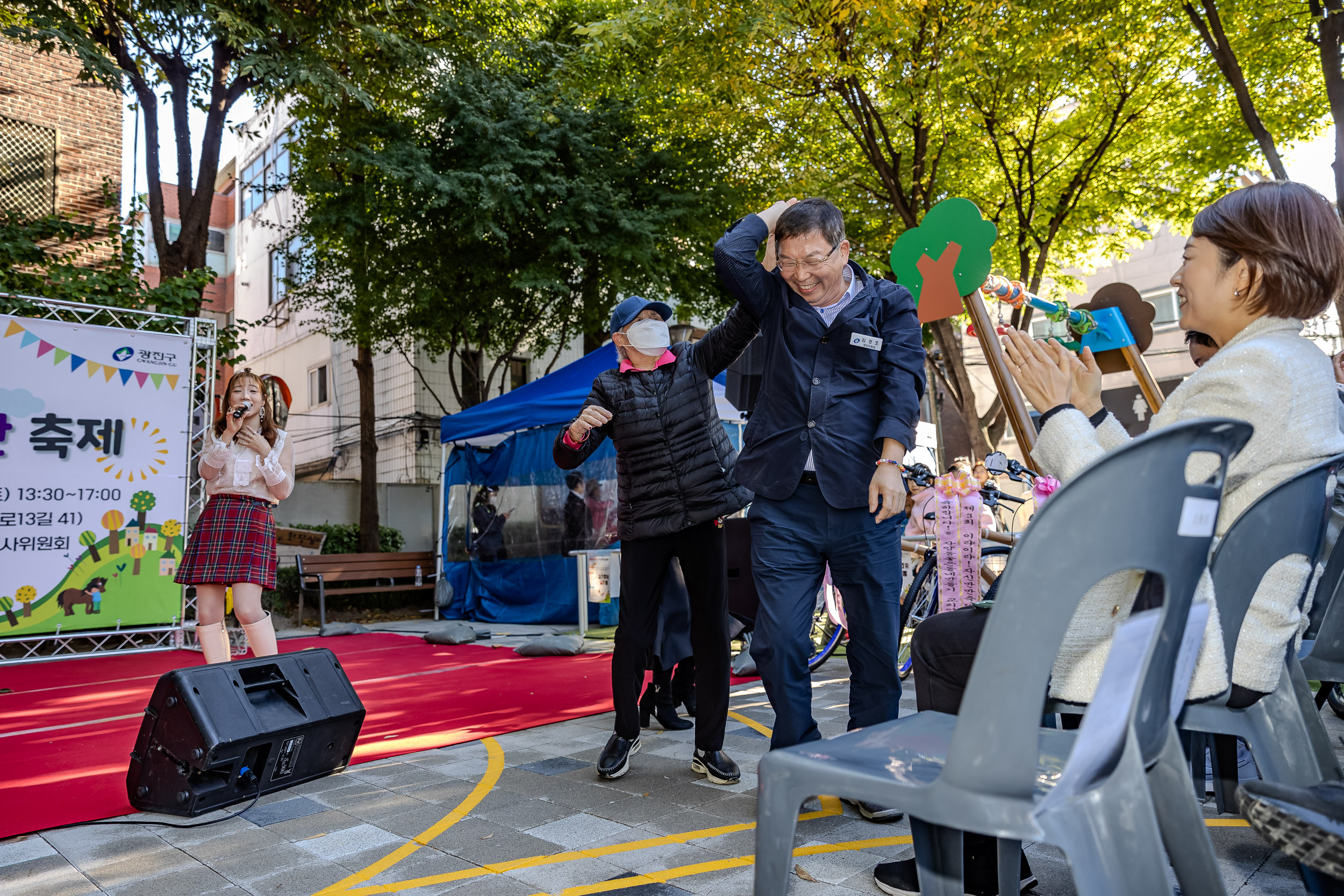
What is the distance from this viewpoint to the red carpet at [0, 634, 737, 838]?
3.56 m

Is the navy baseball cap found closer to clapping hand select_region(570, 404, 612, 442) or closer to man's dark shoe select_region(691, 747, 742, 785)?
clapping hand select_region(570, 404, 612, 442)

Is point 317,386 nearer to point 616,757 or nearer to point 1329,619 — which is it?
point 616,757

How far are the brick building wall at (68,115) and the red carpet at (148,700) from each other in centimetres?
832

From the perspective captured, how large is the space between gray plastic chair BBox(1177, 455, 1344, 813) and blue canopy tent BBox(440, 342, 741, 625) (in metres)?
7.76

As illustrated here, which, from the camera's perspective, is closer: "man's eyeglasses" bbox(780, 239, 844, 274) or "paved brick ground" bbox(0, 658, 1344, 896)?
"paved brick ground" bbox(0, 658, 1344, 896)

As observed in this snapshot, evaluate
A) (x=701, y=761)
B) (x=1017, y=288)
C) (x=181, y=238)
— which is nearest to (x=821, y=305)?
(x=1017, y=288)

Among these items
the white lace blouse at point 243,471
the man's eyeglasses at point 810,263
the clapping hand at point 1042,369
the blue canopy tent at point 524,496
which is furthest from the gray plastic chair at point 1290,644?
the blue canopy tent at point 524,496

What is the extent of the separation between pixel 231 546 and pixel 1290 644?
178 inches

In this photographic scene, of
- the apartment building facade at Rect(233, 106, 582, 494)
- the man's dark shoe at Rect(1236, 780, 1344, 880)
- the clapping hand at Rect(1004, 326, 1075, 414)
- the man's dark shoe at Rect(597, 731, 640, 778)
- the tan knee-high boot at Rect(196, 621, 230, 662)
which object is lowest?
the man's dark shoe at Rect(597, 731, 640, 778)

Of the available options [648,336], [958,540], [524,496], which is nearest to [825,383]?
[648,336]

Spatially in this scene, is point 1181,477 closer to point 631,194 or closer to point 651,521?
point 651,521

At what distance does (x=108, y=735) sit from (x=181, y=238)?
7105 mm

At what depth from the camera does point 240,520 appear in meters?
4.69

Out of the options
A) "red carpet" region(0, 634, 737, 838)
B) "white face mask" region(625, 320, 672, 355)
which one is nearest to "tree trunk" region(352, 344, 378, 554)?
"red carpet" region(0, 634, 737, 838)
